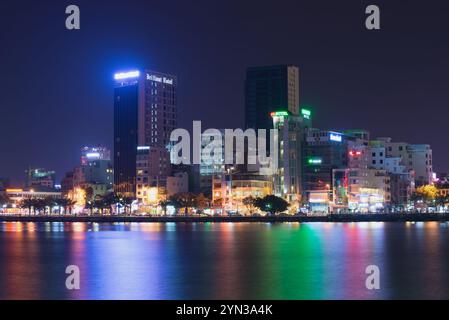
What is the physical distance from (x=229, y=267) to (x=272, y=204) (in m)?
80.9

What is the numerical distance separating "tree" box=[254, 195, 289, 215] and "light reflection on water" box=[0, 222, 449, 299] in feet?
170

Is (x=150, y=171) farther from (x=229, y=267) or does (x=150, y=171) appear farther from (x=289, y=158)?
(x=229, y=267)

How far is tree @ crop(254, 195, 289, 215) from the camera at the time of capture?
443 feet

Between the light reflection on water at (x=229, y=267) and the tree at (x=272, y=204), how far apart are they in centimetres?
5179

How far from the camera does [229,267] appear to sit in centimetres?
5450

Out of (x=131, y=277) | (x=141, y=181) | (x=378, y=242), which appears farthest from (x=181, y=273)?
(x=141, y=181)

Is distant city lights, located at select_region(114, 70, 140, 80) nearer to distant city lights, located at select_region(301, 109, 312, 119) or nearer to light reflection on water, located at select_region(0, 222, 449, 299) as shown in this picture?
distant city lights, located at select_region(301, 109, 312, 119)

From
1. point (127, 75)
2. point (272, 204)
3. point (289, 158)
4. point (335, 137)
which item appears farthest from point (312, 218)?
point (127, 75)

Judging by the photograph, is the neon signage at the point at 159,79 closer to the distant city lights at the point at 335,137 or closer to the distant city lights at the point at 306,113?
the distant city lights at the point at 306,113

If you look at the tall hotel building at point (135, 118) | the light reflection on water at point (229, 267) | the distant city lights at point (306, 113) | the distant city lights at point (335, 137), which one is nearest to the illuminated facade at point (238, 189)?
the distant city lights at point (335, 137)

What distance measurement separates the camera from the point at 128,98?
18662cm

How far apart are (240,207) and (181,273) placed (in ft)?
316

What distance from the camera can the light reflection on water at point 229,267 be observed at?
1672 inches
